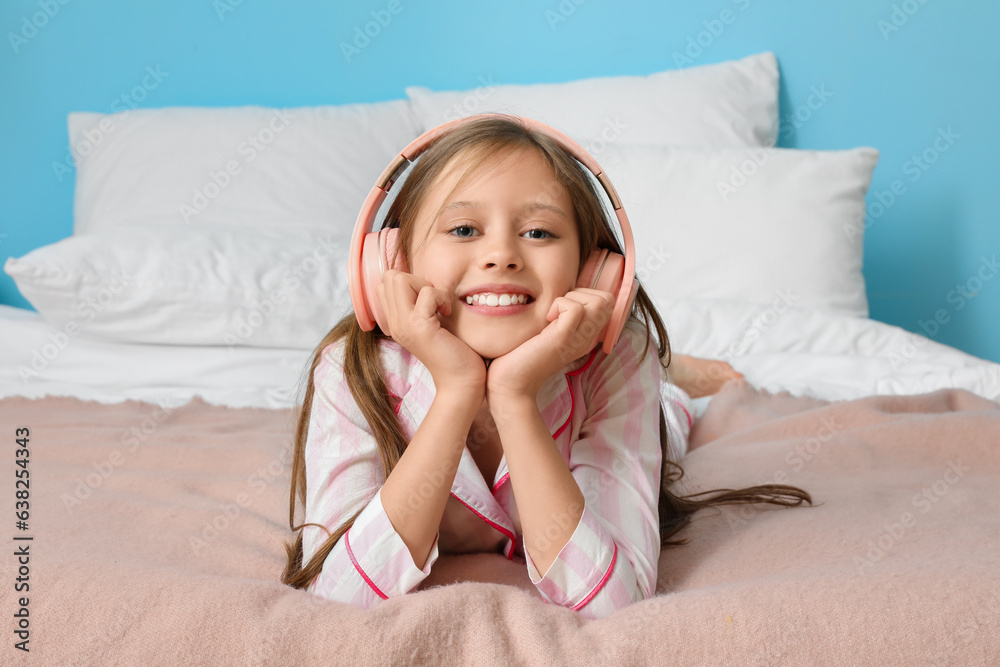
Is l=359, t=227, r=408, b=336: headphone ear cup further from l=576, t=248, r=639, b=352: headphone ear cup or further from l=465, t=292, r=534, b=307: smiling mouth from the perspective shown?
l=576, t=248, r=639, b=352: headphone ear cup

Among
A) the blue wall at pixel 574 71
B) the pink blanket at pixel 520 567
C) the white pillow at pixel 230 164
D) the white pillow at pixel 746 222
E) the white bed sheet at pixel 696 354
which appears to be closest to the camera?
the pink blanket at pixel 520 567

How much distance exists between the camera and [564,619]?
62 cm

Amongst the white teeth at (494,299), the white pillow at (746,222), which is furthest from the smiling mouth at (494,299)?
the white pillow at (746,222)

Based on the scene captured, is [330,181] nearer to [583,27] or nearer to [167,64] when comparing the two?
[167,64]

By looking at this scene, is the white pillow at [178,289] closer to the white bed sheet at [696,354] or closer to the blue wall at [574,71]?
the white bed sheet at [696,354]

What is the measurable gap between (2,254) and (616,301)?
2.20 m

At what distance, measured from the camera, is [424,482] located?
0.71 metres

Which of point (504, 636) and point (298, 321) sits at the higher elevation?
point (504, 636)

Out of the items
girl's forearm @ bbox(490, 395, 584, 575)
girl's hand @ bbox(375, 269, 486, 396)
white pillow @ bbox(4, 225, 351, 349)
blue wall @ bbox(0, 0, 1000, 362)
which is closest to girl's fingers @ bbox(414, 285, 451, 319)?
girl's hand @ bbox(375, 269, 486, 396)

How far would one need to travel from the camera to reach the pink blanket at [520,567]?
561 millimetres

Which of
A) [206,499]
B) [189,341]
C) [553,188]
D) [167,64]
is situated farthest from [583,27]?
[206,499]

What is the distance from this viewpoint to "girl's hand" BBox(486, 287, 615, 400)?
0.72 metres

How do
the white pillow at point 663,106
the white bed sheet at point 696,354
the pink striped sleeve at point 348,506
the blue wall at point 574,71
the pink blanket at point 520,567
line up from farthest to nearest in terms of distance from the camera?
the blue wall at point 574,71 < the white pillow at point 663,106 < the white bed sheet at point 696,354 < the pink striped sleeve at point 348,506 < the pink blanket at point 520,567

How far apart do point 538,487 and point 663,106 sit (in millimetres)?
1595
